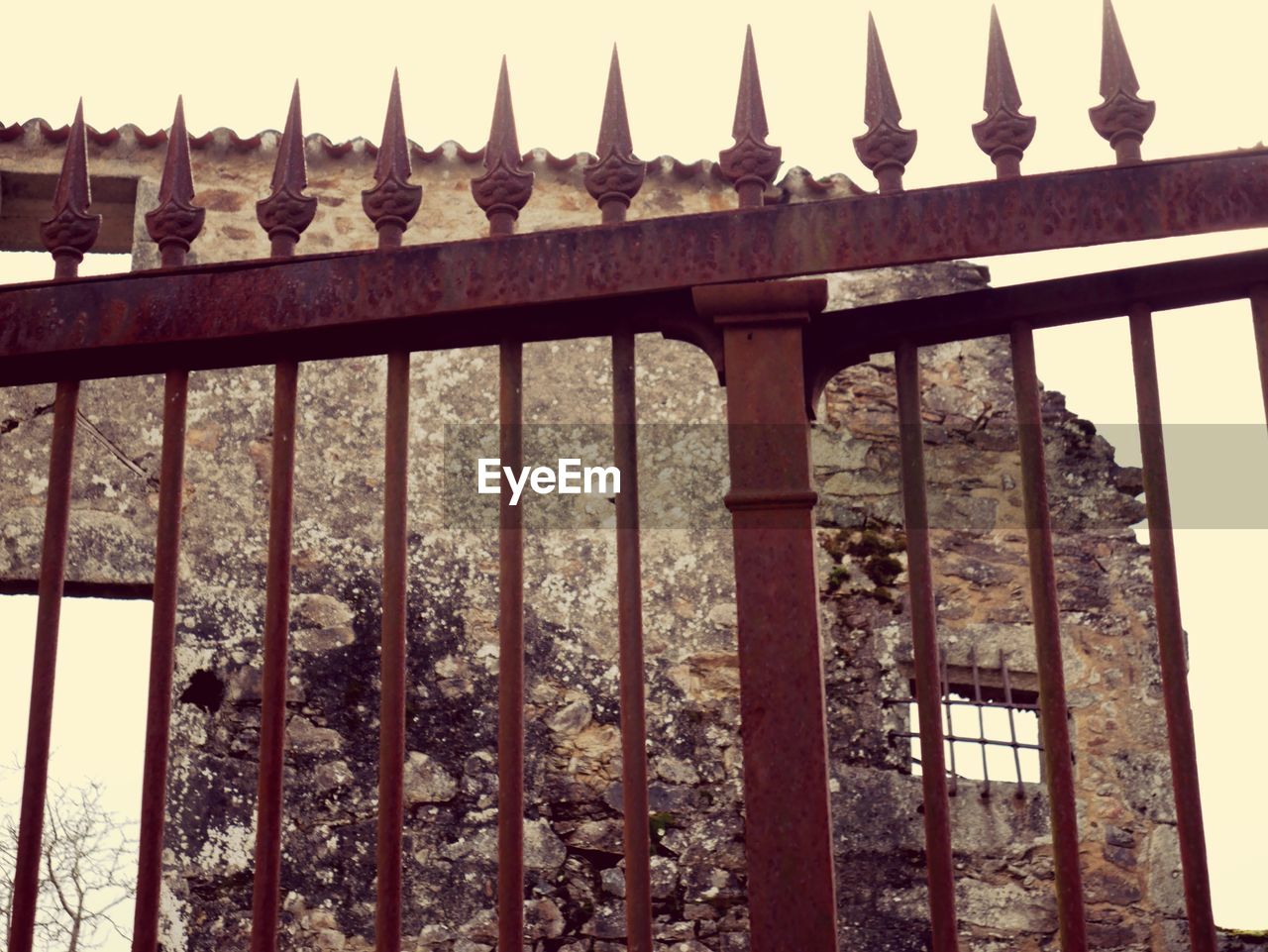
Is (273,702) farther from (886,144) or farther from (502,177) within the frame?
(886,144)

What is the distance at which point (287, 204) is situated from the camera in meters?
1.91

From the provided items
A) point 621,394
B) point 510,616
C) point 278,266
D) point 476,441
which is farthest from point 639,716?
point 476,441

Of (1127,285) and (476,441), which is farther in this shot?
(476,441)

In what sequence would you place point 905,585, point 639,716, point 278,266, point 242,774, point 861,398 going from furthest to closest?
point 861,398, point 905,585, point 242,774, point 278,266, point 639,716

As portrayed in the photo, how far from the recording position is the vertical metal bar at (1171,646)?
1.65 m

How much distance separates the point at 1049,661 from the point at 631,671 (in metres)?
0.54

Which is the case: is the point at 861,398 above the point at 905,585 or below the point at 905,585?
above

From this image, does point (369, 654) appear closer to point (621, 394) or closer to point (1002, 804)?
point (1002, 804)

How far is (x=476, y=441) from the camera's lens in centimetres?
641

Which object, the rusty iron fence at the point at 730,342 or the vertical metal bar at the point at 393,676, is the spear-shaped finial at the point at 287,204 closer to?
the rusty iron fence at the point at 730,342

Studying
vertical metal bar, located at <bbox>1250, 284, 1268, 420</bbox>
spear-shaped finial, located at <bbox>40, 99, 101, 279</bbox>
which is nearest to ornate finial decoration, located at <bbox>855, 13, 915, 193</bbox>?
vertical metal bar, located at <bbox>1250, 284, 1268, 420</bbox>

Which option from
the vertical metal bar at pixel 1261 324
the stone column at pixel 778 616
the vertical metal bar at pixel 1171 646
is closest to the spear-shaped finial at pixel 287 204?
A: the stone column at pixel 778 616

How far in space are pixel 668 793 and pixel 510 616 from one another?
4.32 m

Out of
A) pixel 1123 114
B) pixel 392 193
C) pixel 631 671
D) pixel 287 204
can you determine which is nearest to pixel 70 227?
pixel 287 204
